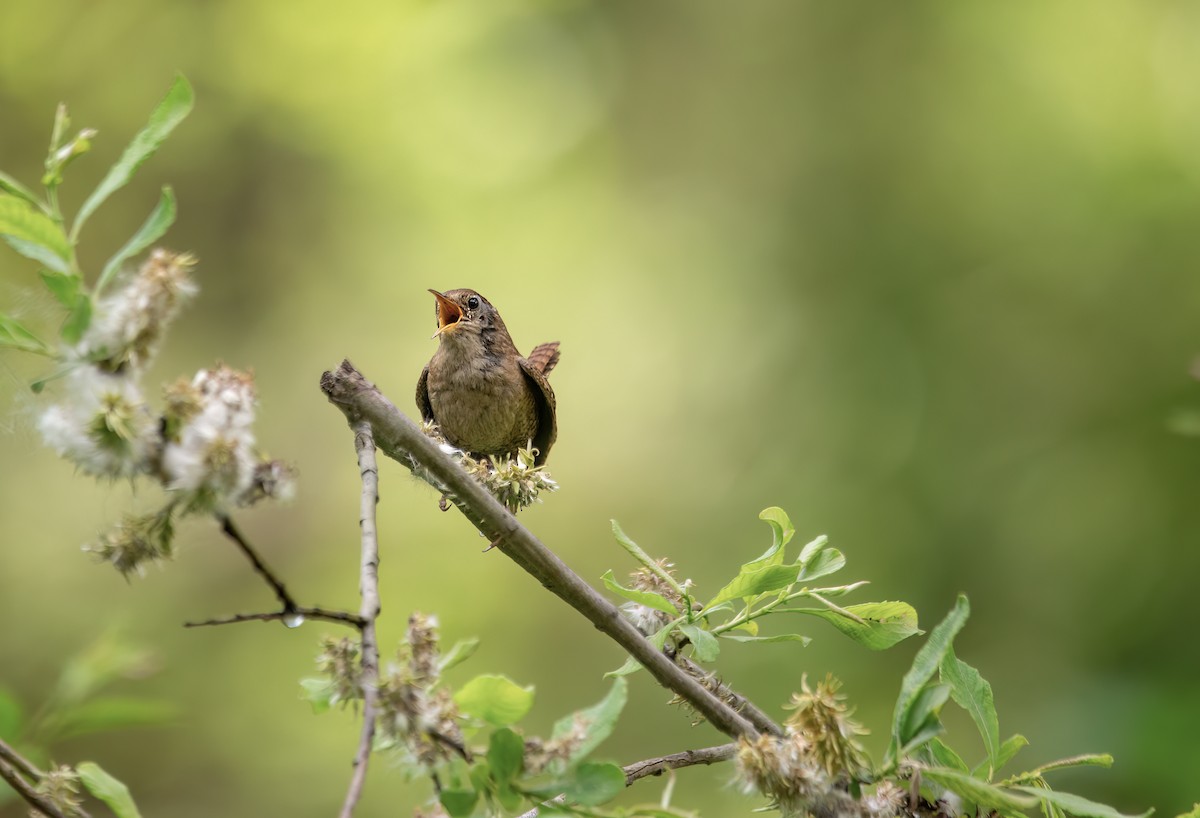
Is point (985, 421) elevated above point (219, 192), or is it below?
below

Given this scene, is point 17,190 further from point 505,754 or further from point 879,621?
point 879,621

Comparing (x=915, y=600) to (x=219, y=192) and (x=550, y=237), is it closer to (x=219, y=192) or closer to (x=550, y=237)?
(x=550, y=237)

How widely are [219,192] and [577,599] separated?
9057 millimetres

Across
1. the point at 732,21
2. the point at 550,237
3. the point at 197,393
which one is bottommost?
the point at 197,393

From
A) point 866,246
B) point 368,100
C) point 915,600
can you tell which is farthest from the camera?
point 368,100

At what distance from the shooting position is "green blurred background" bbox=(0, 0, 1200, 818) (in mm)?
6469

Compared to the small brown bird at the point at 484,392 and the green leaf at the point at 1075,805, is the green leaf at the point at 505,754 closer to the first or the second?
the green leaf at the point at 1075,805

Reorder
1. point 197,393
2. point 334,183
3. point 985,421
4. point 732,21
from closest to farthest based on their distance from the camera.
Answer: point 197,393 < point 985,421 < point 334,183 < point 732,21

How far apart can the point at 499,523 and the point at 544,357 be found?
3305mm

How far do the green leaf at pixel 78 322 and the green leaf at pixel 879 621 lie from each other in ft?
3.82

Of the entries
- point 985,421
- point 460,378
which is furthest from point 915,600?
point 460,378

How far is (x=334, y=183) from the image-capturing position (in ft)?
32.3

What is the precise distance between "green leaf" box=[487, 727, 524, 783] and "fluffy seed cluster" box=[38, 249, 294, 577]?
1.26 feet

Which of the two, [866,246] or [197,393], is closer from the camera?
[197,393]
